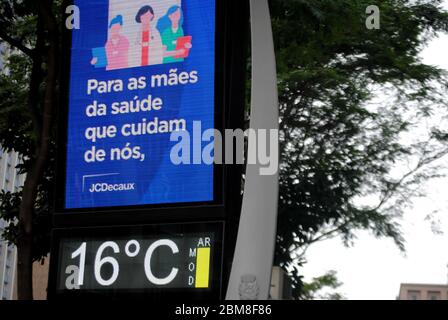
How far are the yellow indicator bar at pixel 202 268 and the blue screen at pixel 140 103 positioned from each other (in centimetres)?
51

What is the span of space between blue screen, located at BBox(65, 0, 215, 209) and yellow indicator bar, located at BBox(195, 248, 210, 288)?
513 millimetres

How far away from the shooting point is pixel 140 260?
829 centimetres

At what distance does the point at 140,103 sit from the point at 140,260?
1469 millimetres

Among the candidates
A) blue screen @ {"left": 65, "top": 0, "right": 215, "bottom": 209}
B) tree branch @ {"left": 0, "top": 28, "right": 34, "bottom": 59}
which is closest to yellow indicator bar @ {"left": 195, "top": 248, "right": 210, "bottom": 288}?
blue screen @ {"left": 65, "top": 0, "right": 215, "bottom": 209}

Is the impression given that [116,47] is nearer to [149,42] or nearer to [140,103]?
[149,42]

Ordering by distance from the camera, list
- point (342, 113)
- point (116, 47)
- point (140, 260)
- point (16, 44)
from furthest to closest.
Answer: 1. point (342, 113)
2. point (16, 44)
3. point (116, 47)
4. point (140, 260)

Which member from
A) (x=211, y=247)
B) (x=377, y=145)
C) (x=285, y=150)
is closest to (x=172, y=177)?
(x=211, y=247)

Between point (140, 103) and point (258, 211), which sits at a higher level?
point (140, 103)

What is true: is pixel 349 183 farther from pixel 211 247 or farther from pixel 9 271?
pixel 9 271

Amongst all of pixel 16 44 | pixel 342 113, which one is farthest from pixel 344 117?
pixel 16 44

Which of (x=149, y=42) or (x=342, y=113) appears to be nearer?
(x=149, y=42)

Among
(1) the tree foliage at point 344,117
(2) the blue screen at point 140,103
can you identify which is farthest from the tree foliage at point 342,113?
(2) the blue screen at point 140,103

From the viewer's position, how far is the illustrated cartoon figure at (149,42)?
8758 mm

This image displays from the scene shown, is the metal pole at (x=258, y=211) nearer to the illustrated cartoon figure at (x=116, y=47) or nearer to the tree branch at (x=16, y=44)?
the illustrated cartoon figure at (x=116, y=47)
